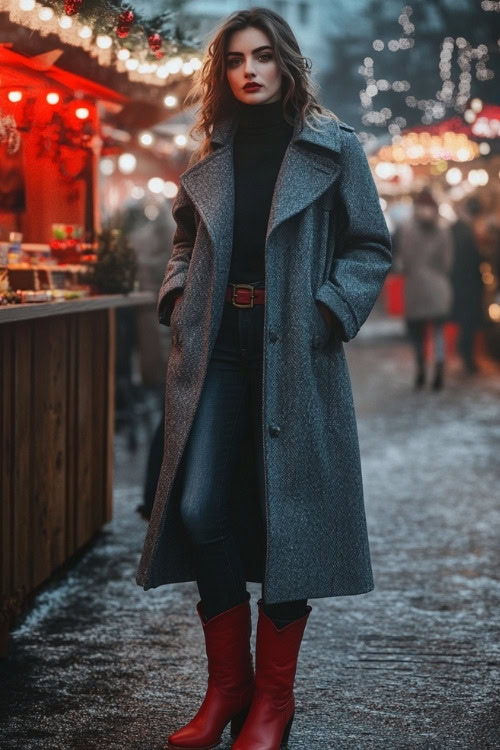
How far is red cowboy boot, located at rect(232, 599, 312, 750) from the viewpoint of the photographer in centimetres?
353

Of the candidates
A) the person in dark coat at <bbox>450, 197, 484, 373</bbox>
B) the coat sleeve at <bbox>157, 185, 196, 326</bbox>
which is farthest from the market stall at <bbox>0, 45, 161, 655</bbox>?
the person in dark coat at <bbox>450, 197, 484, 373</bbox>

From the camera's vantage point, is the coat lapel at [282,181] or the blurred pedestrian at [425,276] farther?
the blurred pedestrian at [425,276]

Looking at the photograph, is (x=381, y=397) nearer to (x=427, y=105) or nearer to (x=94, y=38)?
(x=94, y=38)

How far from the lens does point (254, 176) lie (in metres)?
3.70

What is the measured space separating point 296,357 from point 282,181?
54 centimetres

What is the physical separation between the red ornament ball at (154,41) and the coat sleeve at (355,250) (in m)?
1.95

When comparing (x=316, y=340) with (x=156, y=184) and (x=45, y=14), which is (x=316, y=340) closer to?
(x=45, y=14)

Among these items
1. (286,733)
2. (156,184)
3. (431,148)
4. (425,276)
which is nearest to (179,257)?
(286,733)

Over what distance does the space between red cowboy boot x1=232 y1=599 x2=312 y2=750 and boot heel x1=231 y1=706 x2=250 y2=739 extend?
0.15 meters

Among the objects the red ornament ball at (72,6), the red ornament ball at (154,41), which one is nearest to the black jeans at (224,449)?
the red ornament ball at (72,6)

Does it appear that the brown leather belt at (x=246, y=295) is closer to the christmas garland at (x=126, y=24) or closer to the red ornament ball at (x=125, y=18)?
the christmas garland at (x=126, y=24)

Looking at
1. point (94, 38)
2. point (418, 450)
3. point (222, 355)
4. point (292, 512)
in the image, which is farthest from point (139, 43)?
point (418, 450)

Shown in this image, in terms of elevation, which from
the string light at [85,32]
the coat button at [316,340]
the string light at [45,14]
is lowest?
the coat button at [316,340]

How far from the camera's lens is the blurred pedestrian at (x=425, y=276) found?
1352 centimetres
